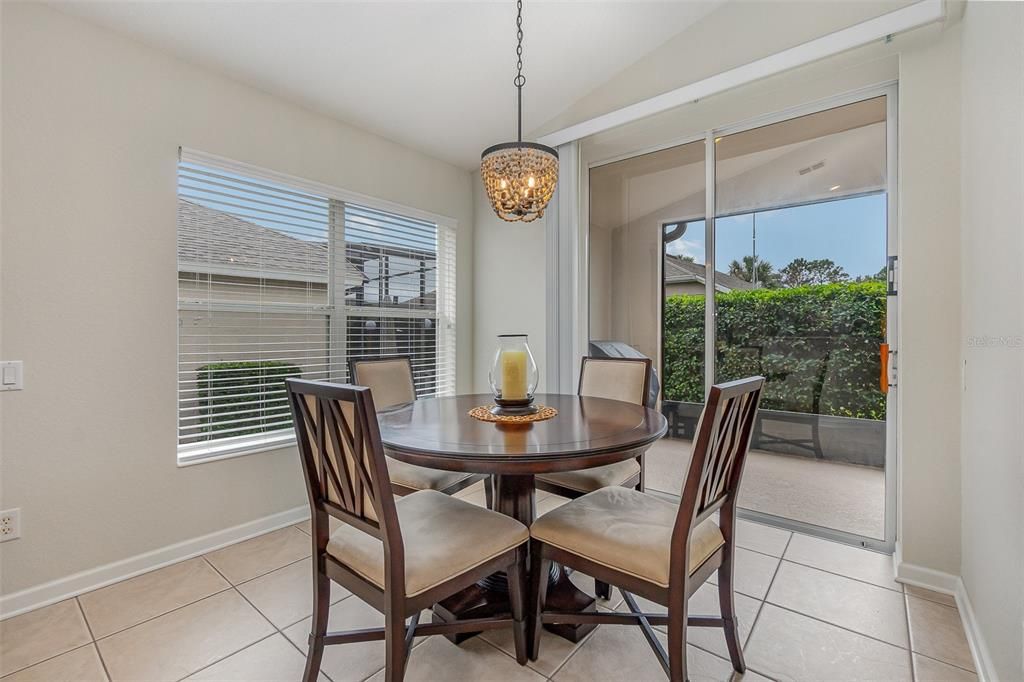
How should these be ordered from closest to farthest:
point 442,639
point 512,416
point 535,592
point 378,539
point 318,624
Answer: point 378,539 → point 318,624 → point 535,592 → point 442,639 → point 512,416

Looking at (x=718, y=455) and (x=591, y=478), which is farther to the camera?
(x=591, y=478)

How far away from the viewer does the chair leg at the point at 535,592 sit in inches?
62.9

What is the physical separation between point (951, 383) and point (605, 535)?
1.83 m

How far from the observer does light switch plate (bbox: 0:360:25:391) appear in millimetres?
1900

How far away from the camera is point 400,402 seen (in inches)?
107

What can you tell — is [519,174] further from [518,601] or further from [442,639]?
[442,639]

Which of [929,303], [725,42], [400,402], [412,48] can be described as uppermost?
[725,42]

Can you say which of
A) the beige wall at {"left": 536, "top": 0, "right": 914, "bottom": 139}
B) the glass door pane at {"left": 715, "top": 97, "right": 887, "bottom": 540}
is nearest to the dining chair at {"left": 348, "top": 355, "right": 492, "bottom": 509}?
the glass door pane at {"left": 715, "top": 97, "right": 887, "bottom": 540}

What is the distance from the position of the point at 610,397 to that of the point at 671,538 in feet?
4.28

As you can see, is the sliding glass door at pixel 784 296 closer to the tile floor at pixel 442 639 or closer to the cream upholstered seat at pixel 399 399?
the tile floor at pixel 442 639

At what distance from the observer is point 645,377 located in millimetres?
2514

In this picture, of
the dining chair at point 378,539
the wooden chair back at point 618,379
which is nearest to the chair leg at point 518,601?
the dining chair at point 378,539

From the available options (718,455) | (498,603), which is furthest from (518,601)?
(718,455)

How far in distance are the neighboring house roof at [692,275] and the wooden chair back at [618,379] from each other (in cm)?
85
